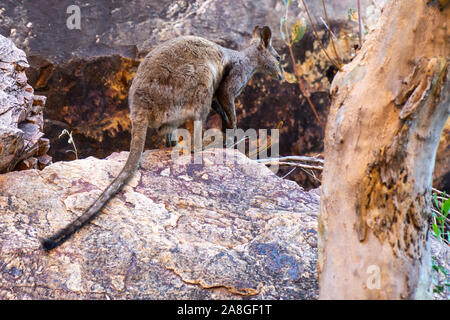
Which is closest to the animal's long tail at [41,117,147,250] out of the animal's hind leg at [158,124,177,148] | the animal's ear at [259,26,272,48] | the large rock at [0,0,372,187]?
the animal's hind leg at [158,124,177,148]

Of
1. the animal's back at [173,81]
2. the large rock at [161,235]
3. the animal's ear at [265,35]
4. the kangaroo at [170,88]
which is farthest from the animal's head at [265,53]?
the large rock at [161,235]

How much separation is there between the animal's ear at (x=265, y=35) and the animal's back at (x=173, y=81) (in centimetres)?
105

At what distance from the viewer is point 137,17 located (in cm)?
457

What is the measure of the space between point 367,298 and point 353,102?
70cm

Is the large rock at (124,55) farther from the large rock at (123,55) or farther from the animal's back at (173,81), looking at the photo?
the animal's back at (173,81)

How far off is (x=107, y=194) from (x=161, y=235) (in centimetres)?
47

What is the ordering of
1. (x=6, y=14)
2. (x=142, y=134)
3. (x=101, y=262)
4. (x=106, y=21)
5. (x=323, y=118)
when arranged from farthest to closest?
(x=323, y=118), (x=106, y=21), (x=6, y=14), (x=142, y=134), (x=101, y=262)

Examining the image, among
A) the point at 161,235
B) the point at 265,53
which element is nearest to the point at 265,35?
the point at 265,53

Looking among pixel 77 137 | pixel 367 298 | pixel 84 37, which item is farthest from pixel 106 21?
pixel 367 298

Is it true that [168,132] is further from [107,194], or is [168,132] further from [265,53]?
[265,53]

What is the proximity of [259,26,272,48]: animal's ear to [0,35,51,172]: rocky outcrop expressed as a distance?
2283mm

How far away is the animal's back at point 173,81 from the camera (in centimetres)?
301

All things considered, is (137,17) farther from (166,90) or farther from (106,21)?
(166,90)
